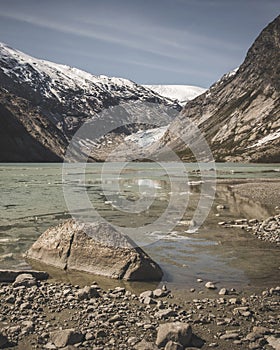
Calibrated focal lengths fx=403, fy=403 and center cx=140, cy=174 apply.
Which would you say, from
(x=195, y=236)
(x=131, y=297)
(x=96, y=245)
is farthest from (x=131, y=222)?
(x=131, y=297)

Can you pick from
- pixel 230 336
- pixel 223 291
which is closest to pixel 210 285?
pixel 223 291

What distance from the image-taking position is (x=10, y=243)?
20.0 meters

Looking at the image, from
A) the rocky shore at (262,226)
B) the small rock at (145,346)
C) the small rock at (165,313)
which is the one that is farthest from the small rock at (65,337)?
the rocky shore at (262,226)

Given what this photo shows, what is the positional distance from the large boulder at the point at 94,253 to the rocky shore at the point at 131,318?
4.51 ft

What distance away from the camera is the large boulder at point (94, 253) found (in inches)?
588

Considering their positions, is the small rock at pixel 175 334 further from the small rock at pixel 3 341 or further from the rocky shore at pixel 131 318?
the small rock at pixel 3 341

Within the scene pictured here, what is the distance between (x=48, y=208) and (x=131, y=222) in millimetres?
9229

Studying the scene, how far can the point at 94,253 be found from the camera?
622 inches

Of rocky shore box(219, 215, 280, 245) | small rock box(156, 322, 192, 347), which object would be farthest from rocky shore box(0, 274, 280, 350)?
rocky shore box(219, 215, 280, 245)

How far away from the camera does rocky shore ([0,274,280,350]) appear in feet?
30.7

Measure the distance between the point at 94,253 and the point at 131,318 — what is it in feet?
17.6

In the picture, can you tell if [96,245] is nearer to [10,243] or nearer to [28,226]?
[10,243]

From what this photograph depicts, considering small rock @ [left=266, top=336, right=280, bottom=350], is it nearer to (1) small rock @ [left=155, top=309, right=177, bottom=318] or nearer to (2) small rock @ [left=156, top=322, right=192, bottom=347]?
(2) small rock @ [left=156, top=322, right=192, bottom=347]

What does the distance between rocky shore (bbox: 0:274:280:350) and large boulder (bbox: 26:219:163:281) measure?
137 cm
